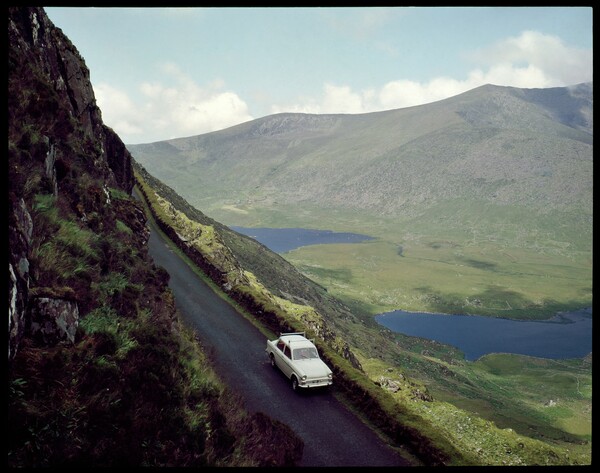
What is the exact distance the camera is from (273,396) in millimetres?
19406

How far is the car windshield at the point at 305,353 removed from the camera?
68.3ft

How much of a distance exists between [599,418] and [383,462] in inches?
471

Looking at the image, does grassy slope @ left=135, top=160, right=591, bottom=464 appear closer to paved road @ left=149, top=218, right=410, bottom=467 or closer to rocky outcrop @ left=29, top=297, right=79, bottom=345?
paved road @ left=149, top=218, right=410, bottom=467

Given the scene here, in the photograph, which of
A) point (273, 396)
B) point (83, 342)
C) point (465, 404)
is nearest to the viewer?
point (83, 342)

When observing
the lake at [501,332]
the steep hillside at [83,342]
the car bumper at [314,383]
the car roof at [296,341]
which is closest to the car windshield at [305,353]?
the car roof at [296,341]

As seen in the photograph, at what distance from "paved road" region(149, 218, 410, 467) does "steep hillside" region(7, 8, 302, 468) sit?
1501mm

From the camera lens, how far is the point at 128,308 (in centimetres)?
1580

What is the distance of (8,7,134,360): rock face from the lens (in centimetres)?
1077

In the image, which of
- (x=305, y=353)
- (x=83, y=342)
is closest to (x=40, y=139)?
(x=83, y=342)

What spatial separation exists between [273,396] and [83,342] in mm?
10228

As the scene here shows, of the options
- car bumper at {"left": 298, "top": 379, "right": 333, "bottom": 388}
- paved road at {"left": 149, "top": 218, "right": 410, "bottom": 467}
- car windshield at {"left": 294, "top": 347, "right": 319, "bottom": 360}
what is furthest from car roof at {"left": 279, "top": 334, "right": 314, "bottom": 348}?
car bumper at {"left": 298, "top": 379, "right": 333, "bottom": 388}

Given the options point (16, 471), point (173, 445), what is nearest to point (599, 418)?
point (16, 471)

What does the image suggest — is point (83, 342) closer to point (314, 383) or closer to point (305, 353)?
point (314, 383)
